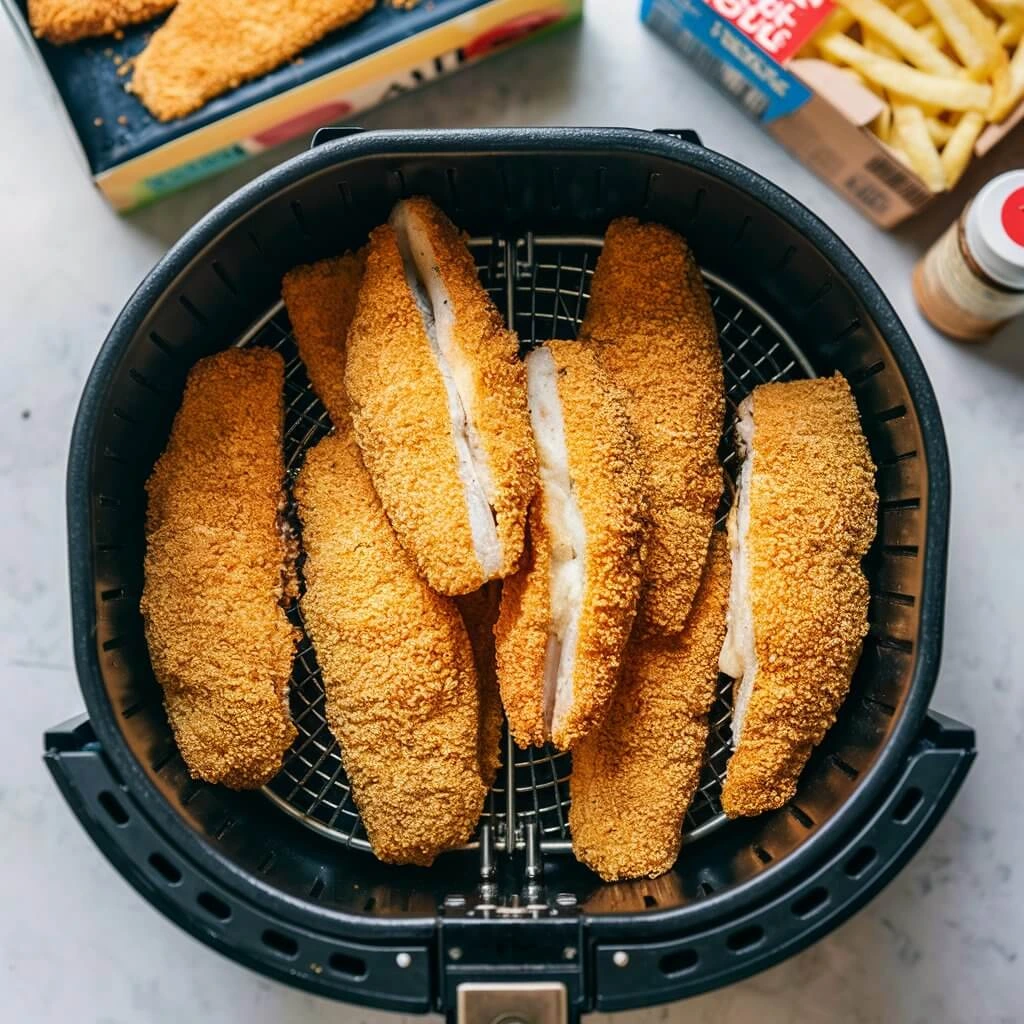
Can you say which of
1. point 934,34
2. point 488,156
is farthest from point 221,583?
point 934,34

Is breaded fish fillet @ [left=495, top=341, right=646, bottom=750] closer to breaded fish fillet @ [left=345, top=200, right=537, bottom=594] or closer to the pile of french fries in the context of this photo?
breaded fish fillet @ [left=345, top=200, right=537, bottom=594]

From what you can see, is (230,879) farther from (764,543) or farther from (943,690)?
(943,690)

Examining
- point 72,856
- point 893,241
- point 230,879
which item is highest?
point 893,241

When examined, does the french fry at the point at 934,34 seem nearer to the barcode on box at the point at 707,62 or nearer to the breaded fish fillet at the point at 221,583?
the barcode on box at the point at 707,62

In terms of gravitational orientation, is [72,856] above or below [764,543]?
below

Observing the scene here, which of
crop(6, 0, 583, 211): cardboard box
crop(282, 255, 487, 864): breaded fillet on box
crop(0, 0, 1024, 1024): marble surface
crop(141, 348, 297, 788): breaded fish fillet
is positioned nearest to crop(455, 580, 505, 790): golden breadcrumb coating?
crop(282, 255, 487, 864): breaded fillet on box

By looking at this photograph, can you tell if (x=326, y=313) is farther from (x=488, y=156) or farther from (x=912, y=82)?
(x=912, y=82)

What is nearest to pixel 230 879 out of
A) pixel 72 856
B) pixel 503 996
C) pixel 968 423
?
pixel 503 996
